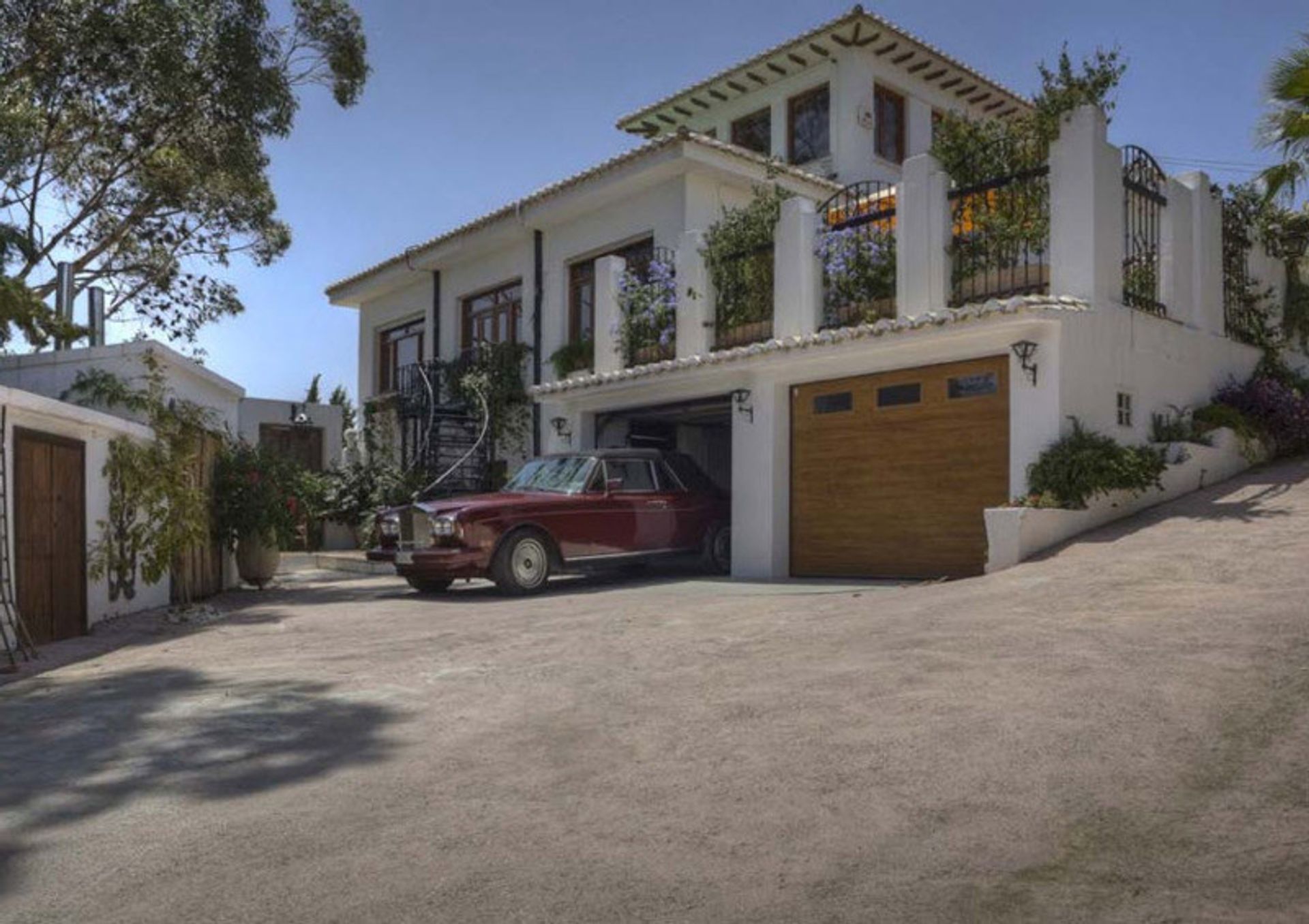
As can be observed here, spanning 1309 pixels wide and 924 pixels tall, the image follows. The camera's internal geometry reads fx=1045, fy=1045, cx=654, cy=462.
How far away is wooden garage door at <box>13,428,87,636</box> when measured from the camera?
8586mm

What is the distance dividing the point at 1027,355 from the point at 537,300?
35.3 feet

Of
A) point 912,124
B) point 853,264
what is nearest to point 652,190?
point 853,264

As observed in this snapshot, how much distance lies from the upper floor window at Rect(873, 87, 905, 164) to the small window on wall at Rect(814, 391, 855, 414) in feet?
27.4

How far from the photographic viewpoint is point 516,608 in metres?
10.3

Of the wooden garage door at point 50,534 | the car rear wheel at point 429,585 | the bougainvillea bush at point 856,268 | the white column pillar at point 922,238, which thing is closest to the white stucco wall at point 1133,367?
the white column pillar at point 922,238

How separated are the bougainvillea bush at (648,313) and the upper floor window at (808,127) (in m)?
5.05

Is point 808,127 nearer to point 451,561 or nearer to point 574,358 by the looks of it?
point 574,358

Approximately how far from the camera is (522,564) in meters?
11.9

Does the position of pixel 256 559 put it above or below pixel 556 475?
below

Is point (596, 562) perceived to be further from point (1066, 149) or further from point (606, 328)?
point (1066, 149)

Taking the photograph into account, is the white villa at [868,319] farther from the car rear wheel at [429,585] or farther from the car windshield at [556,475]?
the car rear wheel at [429,585]

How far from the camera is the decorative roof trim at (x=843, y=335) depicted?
32.3 ft

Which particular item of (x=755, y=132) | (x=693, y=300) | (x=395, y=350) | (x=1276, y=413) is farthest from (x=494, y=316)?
(x=1276, y=413)

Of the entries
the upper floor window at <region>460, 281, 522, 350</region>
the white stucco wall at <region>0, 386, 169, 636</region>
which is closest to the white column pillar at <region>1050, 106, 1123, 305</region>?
the white stucco wall at <region>0, 386, 169, 636</region>
